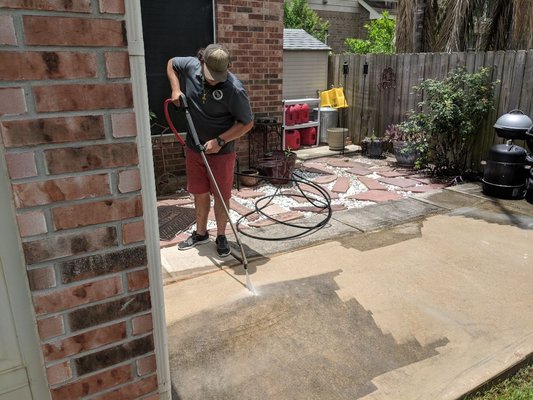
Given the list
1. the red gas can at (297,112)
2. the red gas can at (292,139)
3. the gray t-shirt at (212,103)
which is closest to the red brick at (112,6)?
the gray t-shirt at (212,103)

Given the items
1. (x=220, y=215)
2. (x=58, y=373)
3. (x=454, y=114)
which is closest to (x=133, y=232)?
(x=58, y=373)

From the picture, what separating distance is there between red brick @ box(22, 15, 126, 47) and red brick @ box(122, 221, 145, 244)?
1.82ft

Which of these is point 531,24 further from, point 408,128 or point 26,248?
point 26,248

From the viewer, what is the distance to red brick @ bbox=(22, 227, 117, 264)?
130 cm

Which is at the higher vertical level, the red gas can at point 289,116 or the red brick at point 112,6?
the red brick at point 112,6

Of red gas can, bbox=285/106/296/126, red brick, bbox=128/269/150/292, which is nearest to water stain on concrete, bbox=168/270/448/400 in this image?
red brick, bbox=128/269/150/292

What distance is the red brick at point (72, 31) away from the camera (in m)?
1.15

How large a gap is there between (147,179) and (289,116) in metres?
7.33

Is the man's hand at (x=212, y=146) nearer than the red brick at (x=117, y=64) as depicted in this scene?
No

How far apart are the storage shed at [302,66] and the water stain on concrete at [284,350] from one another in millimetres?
6704

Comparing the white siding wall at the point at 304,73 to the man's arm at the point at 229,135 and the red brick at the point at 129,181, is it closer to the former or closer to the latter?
the man's arm at the point at 229,135

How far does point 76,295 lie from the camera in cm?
141

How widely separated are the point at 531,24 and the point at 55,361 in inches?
342

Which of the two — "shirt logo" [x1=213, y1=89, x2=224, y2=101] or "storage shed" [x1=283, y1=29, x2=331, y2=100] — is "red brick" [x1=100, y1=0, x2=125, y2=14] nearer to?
"shirt logo" [x1=213, y1=89, x2=224, y2=101]
